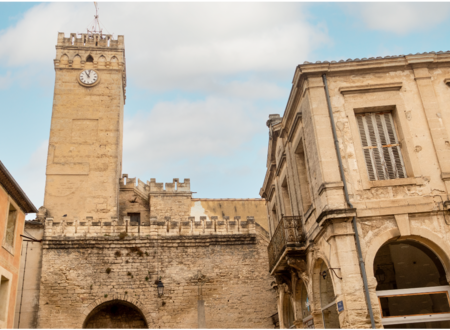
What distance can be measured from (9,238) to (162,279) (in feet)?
27.2

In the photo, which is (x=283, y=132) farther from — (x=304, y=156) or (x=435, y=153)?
(x=435, y=153)

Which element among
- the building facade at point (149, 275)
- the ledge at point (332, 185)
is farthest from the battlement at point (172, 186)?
the ledge at point (332, 185)

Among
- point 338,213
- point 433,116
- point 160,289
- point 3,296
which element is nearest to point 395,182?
point 338,213

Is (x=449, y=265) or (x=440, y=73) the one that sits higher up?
(x=440, y=73)

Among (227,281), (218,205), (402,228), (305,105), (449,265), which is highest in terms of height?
(218,205)

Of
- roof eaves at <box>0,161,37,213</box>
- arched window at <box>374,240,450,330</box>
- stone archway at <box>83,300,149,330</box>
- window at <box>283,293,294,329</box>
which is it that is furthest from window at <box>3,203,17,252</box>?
arched window at <box>374,240,450,330</box>

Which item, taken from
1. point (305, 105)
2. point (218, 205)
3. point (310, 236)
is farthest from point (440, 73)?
point (218, 205)

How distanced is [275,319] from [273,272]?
719 centimetres

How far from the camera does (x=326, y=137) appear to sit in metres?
10.9

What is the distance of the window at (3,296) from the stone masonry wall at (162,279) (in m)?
6.61

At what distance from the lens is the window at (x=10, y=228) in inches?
565

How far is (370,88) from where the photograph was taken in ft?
37.2

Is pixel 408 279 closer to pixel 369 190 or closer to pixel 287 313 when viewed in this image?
pixel 369 190

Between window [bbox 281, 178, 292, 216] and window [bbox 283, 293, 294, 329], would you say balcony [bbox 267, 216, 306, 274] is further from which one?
window [bbox 283, 293, 294, 329]
